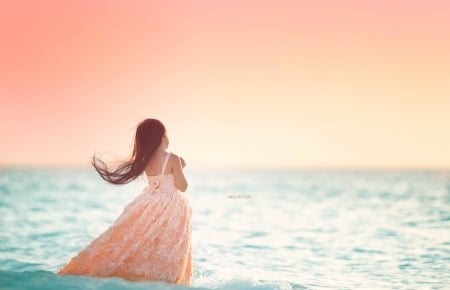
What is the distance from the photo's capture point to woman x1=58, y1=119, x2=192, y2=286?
374 inches

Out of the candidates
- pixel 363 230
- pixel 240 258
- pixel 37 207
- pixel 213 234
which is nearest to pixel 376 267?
pixel 240 258

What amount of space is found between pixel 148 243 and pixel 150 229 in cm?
17

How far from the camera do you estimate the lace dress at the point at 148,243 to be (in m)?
9.49

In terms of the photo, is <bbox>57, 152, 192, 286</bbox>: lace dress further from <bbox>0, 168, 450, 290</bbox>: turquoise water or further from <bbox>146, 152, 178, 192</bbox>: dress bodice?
<bbox>0, 168, 450, 290</bbox>: turquoise water

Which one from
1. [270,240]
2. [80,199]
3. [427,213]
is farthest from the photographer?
[80,199]

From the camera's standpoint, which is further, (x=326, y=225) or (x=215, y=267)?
(x=326, y=225)

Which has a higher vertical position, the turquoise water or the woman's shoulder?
the woman's shoulder

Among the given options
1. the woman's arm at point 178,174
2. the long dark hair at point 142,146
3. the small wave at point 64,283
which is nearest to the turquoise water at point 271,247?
the small wave at point 64,283

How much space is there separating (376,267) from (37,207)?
17915 mm

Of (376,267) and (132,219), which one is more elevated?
(132,219)

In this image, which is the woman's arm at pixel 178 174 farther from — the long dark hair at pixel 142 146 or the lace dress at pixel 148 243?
the long dark hair at pixel 142 146

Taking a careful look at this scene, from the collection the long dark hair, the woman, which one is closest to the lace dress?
the woman

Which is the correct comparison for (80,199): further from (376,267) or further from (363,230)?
(376,267)

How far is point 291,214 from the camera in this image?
29.8 metres
